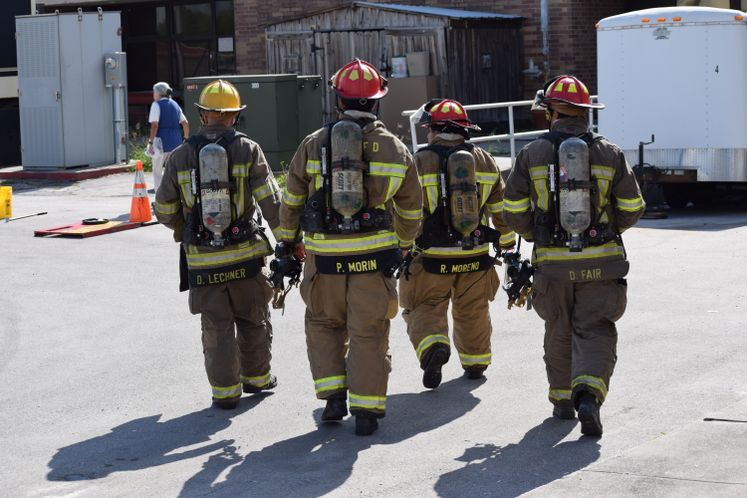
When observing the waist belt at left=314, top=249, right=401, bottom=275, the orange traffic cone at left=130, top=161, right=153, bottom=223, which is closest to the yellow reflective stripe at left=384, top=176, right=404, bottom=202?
the waist belt at left=314, top=249, right=401, bottom=275

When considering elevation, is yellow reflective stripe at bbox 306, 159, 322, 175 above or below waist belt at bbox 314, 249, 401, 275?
above

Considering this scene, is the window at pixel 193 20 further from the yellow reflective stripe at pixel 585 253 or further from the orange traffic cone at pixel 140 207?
the yellow reflective stripe at pixel 585 253

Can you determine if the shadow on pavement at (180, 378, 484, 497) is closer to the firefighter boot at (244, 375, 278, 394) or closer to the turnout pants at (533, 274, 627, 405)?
the firefighter boot at (244, 375, 278, 394)

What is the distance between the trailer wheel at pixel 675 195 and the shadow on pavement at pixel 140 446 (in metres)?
10.9

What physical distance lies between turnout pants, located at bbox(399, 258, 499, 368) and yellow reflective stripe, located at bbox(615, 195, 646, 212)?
145cm

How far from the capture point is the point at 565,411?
6.98 m

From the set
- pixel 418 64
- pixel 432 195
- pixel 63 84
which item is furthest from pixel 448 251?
pixel 418 64

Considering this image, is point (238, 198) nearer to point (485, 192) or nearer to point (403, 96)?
point (485, 192)

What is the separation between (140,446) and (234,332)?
1.03 metres

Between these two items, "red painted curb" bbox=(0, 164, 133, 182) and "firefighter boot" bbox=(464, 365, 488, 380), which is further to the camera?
"red painted curb" bbox=(0, 164, 133, 182)

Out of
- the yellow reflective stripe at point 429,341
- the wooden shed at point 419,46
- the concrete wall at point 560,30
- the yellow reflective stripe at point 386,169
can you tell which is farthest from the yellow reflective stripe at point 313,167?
the concrete wall at point 560,30

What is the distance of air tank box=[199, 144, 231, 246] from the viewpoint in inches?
288

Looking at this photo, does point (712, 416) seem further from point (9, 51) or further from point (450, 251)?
point (9, 51)

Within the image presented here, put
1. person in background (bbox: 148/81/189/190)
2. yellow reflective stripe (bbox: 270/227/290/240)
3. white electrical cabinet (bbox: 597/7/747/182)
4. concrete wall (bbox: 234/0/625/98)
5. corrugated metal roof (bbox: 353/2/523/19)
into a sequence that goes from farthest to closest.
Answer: concrete wall (bbox: 234/0/625/98)
corrugated metal roof (bbox: 353/2/523/19)
person in background (bbox: 148/81/189/190)
white electrical cabinet (bbox: 597/7/747/182)
yellow reflective stripe (bbox: 270/227/290/240)
